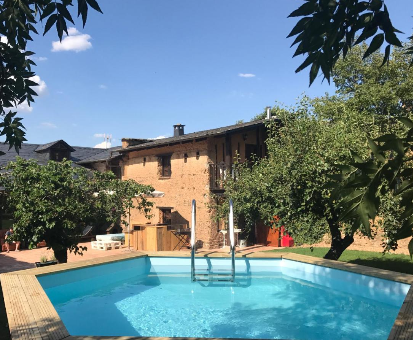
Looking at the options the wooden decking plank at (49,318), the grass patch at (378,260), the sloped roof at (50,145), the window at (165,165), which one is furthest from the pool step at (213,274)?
the sloped roof at (50,145)

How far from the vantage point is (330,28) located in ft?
6.84

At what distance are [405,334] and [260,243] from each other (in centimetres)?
1509

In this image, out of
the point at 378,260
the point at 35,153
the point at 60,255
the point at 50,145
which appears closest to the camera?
the point at 60,255

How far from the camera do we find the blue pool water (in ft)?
24.9

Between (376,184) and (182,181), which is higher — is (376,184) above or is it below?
below

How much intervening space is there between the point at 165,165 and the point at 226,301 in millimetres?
13361

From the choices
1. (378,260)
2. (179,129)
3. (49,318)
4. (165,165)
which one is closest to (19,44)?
(49,318)

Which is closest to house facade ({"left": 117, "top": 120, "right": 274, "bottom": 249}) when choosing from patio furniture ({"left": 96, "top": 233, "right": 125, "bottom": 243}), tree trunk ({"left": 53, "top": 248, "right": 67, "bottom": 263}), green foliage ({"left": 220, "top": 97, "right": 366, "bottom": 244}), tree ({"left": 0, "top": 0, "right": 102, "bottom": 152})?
patio furniture ({"left": 96, "top": 233, "right": 125, "bottom": 243})

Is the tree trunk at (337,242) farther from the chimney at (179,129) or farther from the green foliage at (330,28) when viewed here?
the chimney at (179,129)

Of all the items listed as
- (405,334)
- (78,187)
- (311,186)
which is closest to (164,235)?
(78,187)

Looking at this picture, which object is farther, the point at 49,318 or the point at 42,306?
the point at 42,306

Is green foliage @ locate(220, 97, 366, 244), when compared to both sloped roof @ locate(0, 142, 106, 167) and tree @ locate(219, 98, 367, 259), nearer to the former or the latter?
tree @ locate(219, 98, 367, 259)

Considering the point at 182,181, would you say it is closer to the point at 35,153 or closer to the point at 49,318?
the point at 35,153

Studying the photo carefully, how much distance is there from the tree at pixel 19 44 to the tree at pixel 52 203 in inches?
230
